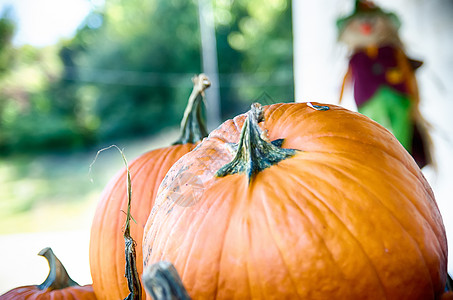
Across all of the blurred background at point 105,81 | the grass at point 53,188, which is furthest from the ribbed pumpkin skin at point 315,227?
the grass at point 53,188

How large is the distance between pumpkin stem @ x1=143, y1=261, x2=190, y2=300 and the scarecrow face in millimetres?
1957

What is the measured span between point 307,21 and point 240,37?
42.2ft

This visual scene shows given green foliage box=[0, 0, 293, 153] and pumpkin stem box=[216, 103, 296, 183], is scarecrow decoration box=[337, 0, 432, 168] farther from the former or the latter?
green foliage box=[0, 0, 293, 153]

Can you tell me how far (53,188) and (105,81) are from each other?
6.42 m

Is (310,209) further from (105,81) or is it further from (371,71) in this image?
(105,81)

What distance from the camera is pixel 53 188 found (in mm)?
8469

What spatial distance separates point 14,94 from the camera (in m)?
11.5

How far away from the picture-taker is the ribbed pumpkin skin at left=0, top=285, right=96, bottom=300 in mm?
880

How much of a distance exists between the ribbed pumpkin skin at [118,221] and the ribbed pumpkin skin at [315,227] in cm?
23

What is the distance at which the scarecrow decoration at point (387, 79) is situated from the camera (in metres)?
1.93

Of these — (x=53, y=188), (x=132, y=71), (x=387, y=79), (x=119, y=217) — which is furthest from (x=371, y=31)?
(x=132, y=71)

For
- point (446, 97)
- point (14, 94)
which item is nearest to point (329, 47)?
point (446, 97)

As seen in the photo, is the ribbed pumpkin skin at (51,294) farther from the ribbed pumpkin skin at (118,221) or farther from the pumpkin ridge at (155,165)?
the pumpkin ridge at (155,165)

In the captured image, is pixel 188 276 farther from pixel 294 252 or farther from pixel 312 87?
pixel 312 87
